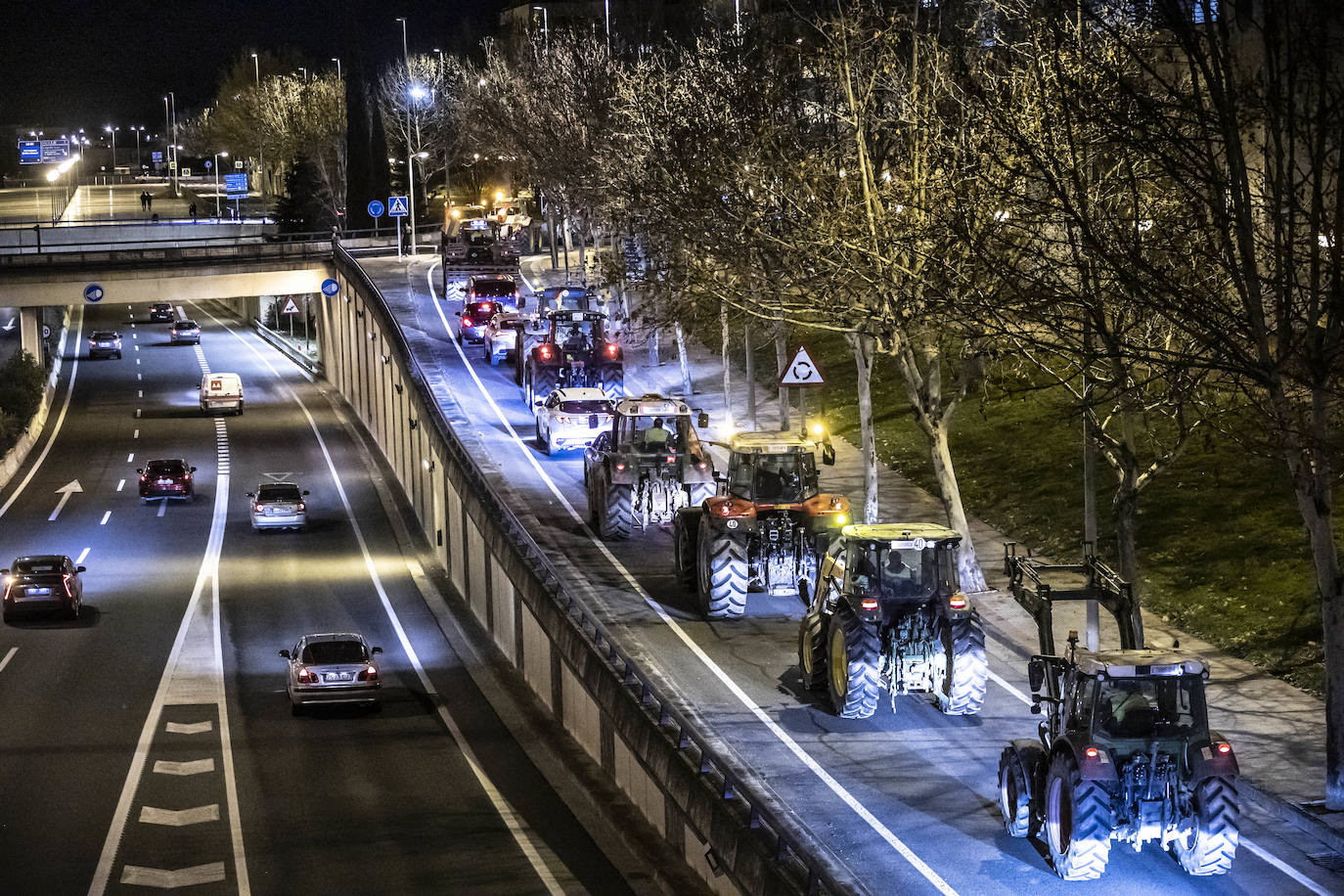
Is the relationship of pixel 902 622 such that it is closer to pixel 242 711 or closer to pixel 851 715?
pixel 851 715

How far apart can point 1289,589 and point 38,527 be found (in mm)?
36679

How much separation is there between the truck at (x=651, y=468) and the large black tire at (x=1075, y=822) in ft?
59.0

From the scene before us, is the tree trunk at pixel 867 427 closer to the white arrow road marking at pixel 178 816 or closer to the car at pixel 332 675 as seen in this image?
the car at pixel 332 675

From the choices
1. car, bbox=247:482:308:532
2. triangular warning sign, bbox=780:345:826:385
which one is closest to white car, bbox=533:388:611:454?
car, bbox=247:482:308:532

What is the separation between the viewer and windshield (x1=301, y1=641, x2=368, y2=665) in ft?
104

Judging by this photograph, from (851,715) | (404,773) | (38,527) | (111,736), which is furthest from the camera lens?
(38,527)

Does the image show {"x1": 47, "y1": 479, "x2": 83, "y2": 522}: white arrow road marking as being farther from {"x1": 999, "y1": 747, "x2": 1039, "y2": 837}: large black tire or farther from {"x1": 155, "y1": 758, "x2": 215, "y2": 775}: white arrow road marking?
{"x1": 999, "y1": 747, "x2": 1039, "y2": 837}: large black tire

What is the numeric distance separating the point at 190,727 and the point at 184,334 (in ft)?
219

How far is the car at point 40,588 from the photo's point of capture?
38656 millimetres

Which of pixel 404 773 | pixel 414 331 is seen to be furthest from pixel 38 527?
pixel 404 773

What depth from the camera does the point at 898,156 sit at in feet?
106

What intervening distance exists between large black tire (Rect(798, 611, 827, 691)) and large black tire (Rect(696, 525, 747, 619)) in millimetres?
3757

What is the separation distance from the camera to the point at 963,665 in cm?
2242

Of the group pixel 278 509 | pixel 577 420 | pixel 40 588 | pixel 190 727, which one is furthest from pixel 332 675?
pixel 278 509
